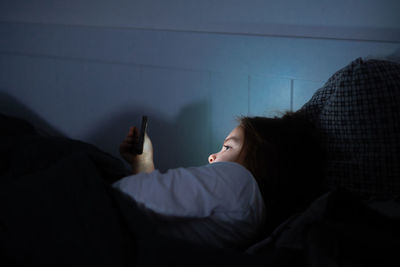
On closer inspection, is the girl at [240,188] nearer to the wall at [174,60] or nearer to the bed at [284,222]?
the bed at [284,222]

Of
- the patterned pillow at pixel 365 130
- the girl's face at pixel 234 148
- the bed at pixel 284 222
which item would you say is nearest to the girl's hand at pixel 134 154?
the bed at pixel 284 222

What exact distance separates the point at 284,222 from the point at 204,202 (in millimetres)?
177

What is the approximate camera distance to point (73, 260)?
0.69m

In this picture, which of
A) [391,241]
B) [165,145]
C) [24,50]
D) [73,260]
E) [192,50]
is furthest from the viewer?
[24,50]

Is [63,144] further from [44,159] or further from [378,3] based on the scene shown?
[378,3]

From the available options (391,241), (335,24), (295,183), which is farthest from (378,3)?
(391,241)

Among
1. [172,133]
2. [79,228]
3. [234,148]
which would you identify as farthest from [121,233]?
[172,133]

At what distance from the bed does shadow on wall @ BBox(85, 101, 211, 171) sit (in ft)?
1.46

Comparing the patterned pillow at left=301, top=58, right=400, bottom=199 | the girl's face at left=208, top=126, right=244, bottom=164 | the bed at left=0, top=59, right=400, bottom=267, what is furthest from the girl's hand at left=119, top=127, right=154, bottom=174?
the patterned pillow at left=301, top=58, right=400, bottom=199

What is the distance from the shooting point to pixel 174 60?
1427 millimetres

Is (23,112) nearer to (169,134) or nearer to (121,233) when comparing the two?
(169,134)

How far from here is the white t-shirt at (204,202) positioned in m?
0.78

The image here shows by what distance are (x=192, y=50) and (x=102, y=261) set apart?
0.88 meters

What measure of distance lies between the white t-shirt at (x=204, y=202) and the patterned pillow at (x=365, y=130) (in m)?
0.26
